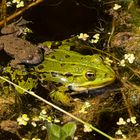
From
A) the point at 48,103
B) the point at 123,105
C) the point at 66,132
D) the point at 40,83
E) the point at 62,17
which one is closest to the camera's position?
the point at 66,132

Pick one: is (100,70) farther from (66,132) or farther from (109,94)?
(66,132)

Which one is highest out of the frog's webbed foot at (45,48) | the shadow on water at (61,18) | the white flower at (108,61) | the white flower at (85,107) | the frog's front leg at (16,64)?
the shadow on water at (61,18)

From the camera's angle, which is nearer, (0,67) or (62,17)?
(0,67)

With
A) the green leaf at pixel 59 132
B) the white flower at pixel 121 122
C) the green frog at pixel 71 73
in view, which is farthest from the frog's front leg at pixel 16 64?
the green leaf at pixel 59 132

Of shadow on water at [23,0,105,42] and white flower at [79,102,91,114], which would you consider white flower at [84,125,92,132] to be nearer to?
white flower at [79,102,91,114]

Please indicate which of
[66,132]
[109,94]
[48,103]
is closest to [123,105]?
[109,94]

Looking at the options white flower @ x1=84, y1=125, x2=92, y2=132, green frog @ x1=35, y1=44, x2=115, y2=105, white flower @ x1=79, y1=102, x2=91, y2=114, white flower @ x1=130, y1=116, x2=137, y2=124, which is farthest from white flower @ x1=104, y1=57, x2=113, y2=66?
white flower @ x1=84, y1=125, x2=92, y2=132

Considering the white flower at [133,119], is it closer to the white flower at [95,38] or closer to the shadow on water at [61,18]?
the white flower at [95,38]
